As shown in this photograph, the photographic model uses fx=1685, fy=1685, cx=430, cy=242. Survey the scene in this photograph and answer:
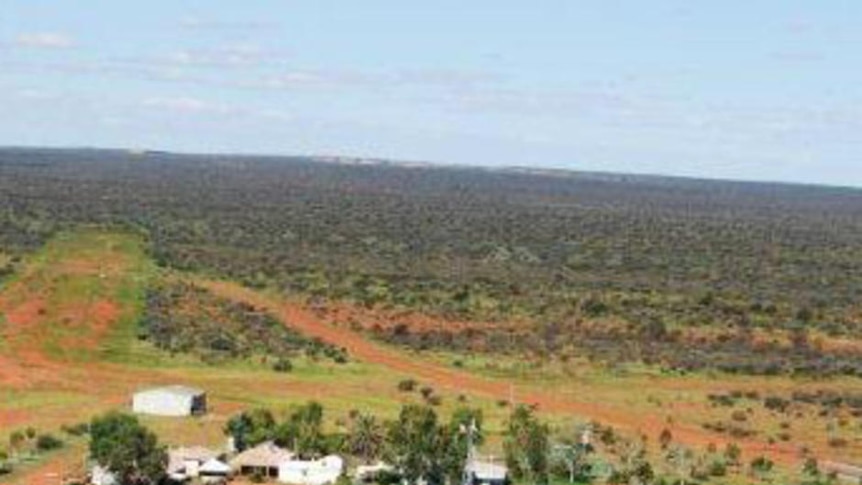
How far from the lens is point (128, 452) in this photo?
51219 millimetres

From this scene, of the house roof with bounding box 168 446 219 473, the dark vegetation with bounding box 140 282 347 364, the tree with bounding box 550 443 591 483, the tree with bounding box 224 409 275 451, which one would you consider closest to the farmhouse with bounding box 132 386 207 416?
the tree with bounding box 224 409 275 451

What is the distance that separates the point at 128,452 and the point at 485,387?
28365mm

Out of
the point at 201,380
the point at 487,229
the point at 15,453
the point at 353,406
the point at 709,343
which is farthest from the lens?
the point at 487,229

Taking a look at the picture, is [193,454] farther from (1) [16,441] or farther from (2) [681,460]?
(2) [681,460]

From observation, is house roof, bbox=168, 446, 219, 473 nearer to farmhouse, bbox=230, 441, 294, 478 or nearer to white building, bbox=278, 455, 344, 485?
farmhouse, bbox=230, 441, 294, 478

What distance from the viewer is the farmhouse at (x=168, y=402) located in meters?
64.8

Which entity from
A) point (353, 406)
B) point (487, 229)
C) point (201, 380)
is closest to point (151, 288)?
point (201, 380)

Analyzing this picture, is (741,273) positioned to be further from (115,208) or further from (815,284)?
(115,208)

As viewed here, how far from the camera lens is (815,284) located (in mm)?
130875

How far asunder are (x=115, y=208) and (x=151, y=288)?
89538 mm

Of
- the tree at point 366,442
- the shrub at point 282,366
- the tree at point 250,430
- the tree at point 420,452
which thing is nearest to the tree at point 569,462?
the tree at point 420,452

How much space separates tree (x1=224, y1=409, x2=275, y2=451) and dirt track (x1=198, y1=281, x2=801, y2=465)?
16826mm

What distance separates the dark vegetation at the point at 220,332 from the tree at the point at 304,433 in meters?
20.6

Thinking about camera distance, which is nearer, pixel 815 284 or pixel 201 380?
pixel 201 380
